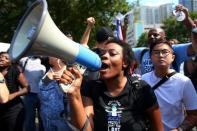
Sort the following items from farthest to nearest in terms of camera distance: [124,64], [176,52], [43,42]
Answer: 1. [176,52]
2. [124,64]
3. [43,42]

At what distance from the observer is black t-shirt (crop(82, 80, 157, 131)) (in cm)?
313

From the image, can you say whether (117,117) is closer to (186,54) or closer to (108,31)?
(186,54)

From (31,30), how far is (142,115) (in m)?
1.00

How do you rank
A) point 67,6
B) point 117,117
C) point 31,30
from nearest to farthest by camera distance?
point 31,30 → point 117,117 → point 67,6

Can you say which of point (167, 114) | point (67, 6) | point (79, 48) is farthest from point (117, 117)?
point (67, 6)

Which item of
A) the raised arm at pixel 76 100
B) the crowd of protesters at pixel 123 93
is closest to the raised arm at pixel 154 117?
the crowd of protesters at pixel 123 93

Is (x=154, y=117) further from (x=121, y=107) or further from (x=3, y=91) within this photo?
(x=3, y=91)

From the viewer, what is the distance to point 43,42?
8.43 feet

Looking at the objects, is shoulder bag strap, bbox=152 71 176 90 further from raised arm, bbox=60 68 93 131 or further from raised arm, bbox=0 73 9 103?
raised arm, bbox=0 73 9 103

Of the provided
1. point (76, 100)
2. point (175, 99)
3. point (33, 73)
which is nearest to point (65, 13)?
point (33, 73)

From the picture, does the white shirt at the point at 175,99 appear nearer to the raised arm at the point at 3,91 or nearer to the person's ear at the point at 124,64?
the person's ear at the point at 124,64

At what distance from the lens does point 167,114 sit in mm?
3846

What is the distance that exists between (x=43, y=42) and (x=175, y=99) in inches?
62.3

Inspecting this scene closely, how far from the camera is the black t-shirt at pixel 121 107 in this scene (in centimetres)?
313
